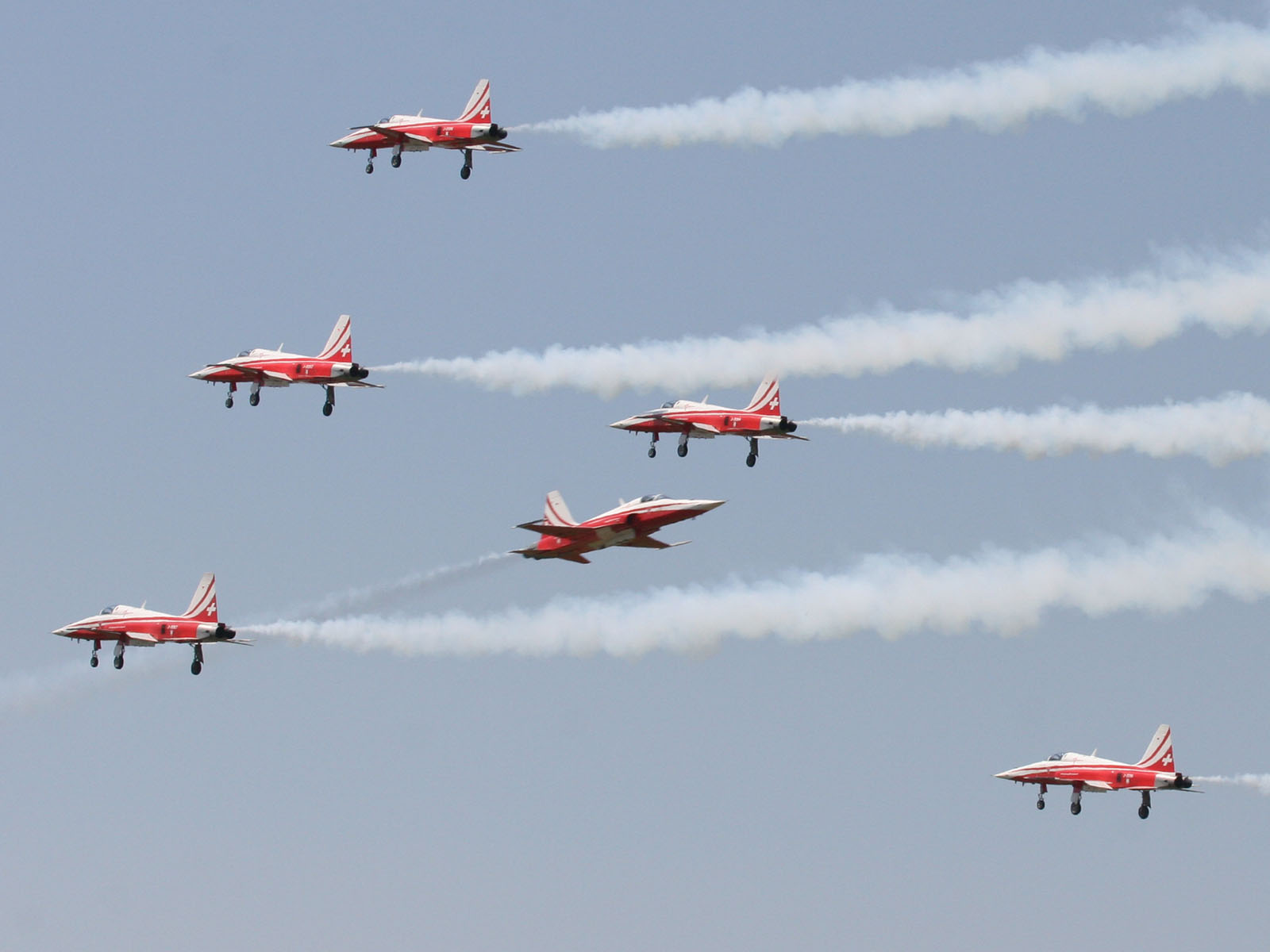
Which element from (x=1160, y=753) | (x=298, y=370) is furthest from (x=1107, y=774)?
(x=298, y=370)

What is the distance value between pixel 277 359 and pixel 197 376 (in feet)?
19.2

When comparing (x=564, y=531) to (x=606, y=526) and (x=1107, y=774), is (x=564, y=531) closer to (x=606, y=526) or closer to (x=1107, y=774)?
(x=606, y=526)

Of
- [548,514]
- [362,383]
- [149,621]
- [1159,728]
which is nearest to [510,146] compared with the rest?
[362,383]

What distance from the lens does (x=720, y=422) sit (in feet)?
290

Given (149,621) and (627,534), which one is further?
(149,621)

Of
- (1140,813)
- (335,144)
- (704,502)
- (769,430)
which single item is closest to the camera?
(704,502)

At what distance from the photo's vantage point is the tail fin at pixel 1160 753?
92.4 metres

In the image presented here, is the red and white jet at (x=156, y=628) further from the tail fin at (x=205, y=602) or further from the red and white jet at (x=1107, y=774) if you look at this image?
the red and white jet at (x=1107, y=774)

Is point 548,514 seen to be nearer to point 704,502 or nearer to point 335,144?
point 704,502

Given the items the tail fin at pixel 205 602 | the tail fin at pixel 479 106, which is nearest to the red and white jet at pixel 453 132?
the tail fin at pixel 479 106

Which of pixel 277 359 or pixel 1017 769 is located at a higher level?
pixel 277 359

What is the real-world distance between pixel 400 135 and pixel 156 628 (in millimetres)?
22725

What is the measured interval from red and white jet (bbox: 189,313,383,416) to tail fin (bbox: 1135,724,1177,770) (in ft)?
113

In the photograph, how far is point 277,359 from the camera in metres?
96.1
